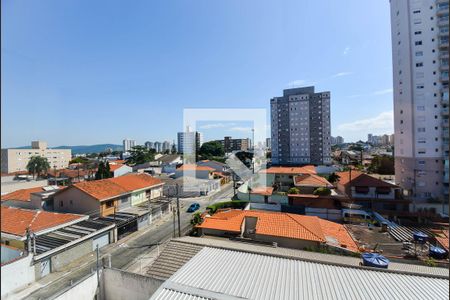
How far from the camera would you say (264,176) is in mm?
31156

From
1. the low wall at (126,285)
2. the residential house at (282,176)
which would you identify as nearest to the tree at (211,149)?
the residential house at (282,176)

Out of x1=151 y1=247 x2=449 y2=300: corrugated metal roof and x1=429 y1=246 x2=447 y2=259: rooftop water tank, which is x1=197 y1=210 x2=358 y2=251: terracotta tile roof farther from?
x1=151 y1=247 x2=449 y2=300: corrugated metal roof

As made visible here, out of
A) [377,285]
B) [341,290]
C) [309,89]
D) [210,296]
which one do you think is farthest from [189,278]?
[309,89]

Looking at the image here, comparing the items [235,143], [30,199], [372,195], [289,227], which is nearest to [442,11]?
[372,195]

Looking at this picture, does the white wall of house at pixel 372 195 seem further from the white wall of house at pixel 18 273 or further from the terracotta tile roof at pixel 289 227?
the white wall of house at pixel 18 273

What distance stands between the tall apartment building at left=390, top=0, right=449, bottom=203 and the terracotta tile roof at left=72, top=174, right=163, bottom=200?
2787 cm

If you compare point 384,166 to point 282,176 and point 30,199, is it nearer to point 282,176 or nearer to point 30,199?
point 282,176

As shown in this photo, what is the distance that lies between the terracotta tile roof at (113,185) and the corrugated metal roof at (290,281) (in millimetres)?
13463

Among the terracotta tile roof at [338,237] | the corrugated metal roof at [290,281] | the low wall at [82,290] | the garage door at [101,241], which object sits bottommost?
the garage door at [101,241]

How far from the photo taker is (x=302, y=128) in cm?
5009

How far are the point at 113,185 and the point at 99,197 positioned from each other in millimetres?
2761

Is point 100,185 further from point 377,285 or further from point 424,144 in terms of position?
point 424,144

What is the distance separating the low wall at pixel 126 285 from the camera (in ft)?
23.0

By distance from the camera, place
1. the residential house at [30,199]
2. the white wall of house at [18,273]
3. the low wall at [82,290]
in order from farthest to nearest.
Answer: the residential house at [30,199] < the white wall of house at [18,273] < the low wall at [82,290]
